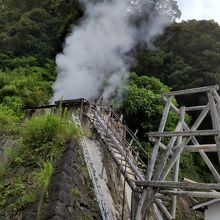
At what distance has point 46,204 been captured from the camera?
286 inches

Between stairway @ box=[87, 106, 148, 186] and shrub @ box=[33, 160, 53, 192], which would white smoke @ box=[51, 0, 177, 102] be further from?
shrub @ box=[33, 160, 53, 192]

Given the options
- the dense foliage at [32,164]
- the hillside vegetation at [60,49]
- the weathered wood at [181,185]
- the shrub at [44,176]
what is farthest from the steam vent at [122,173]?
the hillside vegetation at [60,49]

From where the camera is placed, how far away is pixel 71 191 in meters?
7.85

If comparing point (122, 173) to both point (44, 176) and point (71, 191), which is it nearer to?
point (71, 191)

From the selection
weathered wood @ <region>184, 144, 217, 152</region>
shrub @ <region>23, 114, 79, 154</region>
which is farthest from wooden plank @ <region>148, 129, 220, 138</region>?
shrub @ <region>23, 114, 79, 154</region>

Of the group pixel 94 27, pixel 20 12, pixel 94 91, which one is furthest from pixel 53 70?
pixel 20 12

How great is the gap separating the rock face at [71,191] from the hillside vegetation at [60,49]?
2.69 m

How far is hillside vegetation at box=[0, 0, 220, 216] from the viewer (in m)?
18.5

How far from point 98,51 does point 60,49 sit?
15.3ft

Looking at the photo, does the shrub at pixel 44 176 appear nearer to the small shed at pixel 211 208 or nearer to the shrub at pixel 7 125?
the shrub at pixel 7 125

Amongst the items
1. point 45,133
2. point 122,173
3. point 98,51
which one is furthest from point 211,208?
point 98,51

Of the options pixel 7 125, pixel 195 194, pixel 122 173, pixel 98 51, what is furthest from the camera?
pixel 98 51

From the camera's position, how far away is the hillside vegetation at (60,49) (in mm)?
18547

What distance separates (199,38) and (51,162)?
745 inches
